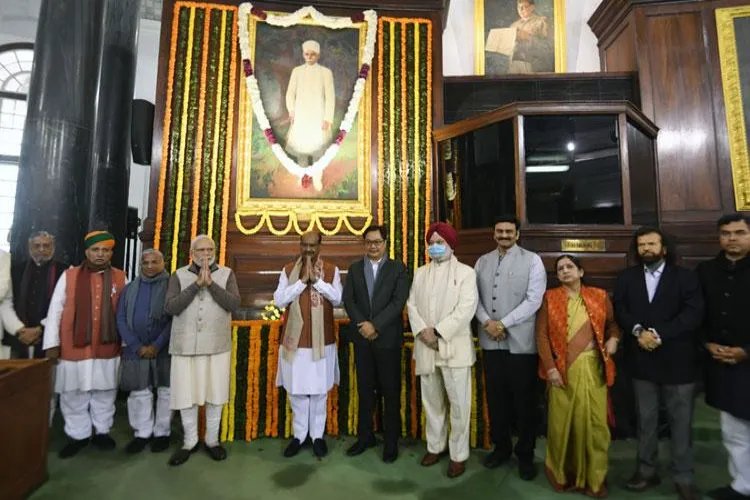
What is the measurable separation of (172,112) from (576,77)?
16.6ft

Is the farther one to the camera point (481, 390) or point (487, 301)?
point (481, 390)

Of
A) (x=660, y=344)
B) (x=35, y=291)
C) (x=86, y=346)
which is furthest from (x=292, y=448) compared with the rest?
(x=660, y=344)

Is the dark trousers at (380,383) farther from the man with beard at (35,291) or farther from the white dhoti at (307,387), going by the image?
the man with beard at (35,291)

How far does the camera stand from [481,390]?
3.31 meters

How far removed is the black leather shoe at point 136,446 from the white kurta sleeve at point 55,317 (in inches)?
35.8

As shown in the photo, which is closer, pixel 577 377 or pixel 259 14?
pixel 577 377

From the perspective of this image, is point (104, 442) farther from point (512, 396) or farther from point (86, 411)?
point (512, 396)

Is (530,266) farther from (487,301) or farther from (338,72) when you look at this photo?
(338,72)

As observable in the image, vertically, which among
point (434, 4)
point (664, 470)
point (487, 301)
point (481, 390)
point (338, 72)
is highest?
point (434, 4)

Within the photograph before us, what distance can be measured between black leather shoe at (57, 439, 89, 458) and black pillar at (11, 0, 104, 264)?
1.96m

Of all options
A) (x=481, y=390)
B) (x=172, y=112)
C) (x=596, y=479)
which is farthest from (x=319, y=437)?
(x=172, y=112)

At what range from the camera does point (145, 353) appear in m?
3.08

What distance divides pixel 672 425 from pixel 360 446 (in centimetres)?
197

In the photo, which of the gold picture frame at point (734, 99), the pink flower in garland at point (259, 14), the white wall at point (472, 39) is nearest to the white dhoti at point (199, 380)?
the pink flower in garland at point (259, 14)
